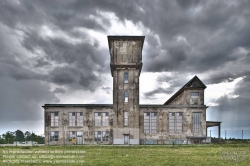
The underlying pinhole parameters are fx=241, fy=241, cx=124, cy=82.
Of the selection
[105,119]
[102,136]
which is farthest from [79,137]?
[105,119]

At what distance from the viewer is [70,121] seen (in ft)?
148

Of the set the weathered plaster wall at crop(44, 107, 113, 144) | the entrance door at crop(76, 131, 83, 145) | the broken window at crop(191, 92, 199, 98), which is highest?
the broken window at crop(191, 92, 199, 98)

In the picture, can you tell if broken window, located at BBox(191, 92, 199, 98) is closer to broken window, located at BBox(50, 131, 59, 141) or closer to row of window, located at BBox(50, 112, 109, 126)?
row of window, located at BBox(50, 112, 109, 126)

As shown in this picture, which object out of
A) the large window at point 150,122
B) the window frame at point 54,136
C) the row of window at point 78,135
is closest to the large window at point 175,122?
the large window at point 150,122

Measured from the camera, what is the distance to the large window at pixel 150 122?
45.9 metres

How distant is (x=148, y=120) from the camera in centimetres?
4612

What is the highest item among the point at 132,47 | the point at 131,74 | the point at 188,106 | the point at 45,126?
the point at 132,47

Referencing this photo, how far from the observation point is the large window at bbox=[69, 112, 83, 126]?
45.2 meters

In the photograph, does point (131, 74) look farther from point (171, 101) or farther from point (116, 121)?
point (171, 101)

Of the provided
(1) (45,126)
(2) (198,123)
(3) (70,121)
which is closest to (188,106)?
(2) (198,123)

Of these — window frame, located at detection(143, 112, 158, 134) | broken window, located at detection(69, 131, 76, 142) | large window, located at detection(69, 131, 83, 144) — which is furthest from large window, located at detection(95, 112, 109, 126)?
window frame, located at detection(143, 112, 158, 134)

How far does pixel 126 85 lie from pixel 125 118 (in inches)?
245

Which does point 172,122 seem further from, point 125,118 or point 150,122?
point 125,118

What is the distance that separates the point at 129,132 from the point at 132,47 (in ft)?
53.1
